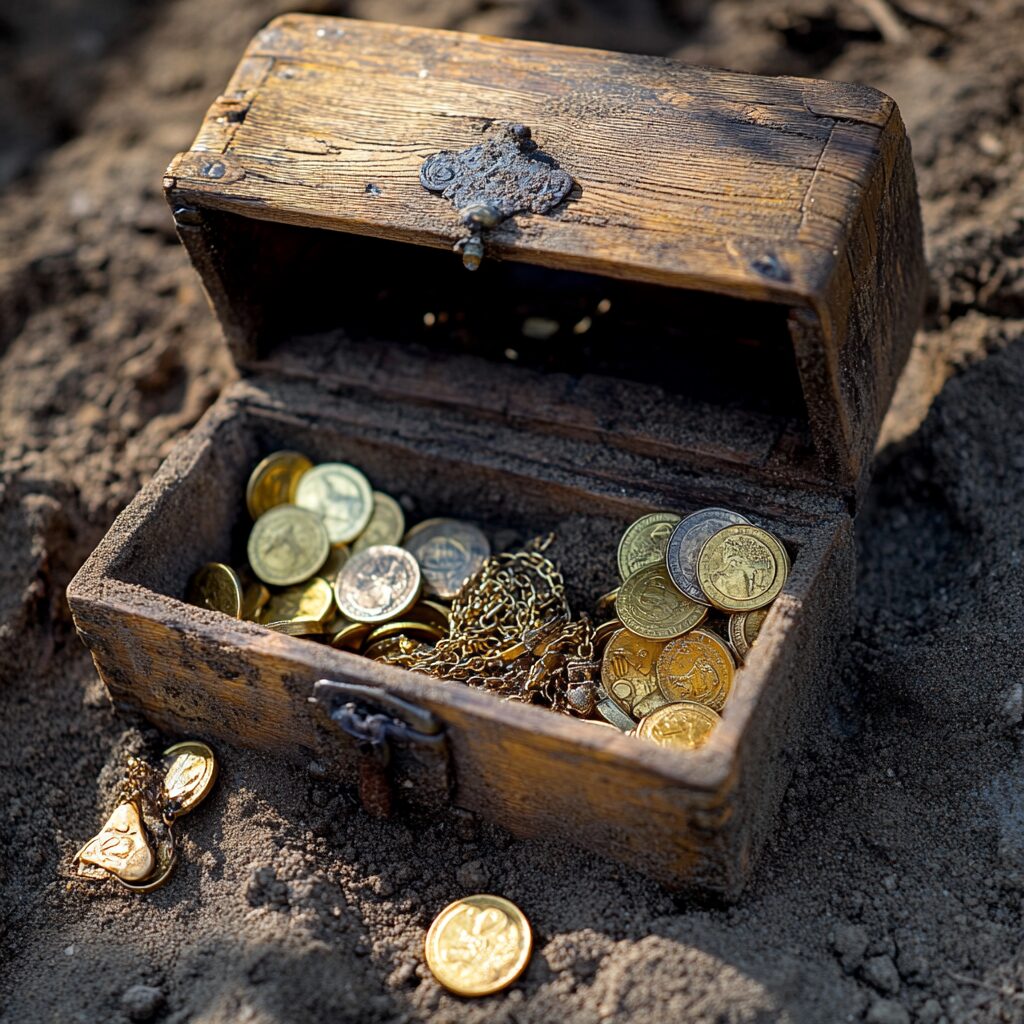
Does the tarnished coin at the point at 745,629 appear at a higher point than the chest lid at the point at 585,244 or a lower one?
lower

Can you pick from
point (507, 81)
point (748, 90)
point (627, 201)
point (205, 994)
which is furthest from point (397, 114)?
point (205, 994)

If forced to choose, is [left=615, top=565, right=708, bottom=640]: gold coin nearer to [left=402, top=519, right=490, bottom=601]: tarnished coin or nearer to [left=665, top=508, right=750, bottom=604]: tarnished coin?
[left=665, top=508, right=750, bottom=604]: tarnished coin

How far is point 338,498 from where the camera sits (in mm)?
3908

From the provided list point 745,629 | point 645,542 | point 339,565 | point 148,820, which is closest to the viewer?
point 745,629

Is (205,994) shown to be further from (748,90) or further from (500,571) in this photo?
(748,90)

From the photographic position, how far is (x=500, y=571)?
3701 mm

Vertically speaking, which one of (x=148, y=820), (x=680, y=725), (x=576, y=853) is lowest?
(x=576, y=853)

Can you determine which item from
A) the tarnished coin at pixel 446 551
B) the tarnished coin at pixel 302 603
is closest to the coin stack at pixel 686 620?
the tarnished coin at pixel 446 551

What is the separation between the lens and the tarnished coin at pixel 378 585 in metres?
3.61

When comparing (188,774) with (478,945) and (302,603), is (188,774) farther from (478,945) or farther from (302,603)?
(478,945)

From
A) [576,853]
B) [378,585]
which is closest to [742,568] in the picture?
[576,853]

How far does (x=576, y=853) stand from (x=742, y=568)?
37.8 inches

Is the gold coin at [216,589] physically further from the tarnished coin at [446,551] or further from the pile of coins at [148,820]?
the tarnished coin at [446,551]

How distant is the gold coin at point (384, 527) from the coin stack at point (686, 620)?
2.79 ft
